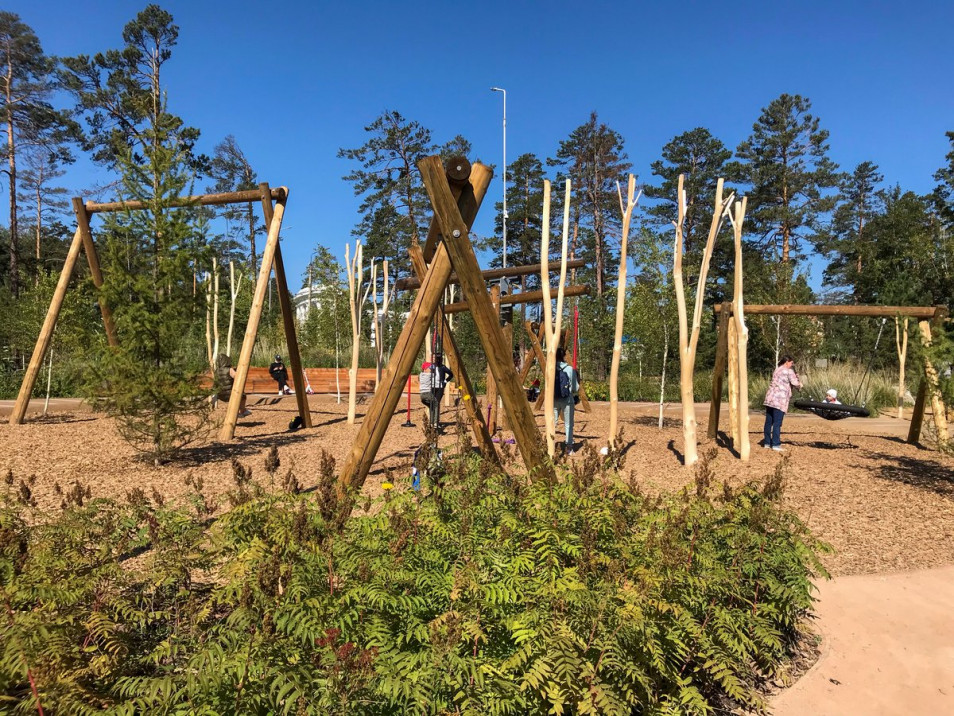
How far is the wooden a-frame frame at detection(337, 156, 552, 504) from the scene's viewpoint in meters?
4.37

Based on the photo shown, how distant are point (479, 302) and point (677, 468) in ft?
14.6

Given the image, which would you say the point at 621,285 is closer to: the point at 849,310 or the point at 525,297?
the point at 525,297

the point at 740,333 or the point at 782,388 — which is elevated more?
the point at 740,333

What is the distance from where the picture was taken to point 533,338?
40.9 feet

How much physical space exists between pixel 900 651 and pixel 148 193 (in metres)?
7.81

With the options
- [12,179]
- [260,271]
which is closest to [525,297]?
[260,271]

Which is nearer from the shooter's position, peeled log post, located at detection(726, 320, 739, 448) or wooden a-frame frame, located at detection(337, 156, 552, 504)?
wooden a-frame frame, located at detection(337, 156, 552, 504)

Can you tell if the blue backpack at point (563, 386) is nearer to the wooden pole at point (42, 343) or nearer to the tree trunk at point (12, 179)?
the wooden pole at point (42, 343)

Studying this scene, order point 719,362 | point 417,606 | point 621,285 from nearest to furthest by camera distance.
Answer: point 417,606, point 621,285, point 719,362

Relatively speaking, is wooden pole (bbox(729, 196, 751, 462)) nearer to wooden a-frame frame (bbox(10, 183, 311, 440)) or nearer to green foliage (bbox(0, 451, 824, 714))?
green foliage (bbox(0, 451, 824, 714))

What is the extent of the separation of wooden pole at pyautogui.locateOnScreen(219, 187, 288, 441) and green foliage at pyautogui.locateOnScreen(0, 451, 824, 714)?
5574mm

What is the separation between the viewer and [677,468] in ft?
25.0

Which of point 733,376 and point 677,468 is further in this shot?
point 733,376

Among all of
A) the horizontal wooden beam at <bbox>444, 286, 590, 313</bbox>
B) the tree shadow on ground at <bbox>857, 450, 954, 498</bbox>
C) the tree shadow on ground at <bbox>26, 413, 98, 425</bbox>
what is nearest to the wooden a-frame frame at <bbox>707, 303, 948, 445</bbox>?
the tree shadow on ground at <bbox>857, 450, 954, 498</bbox>
